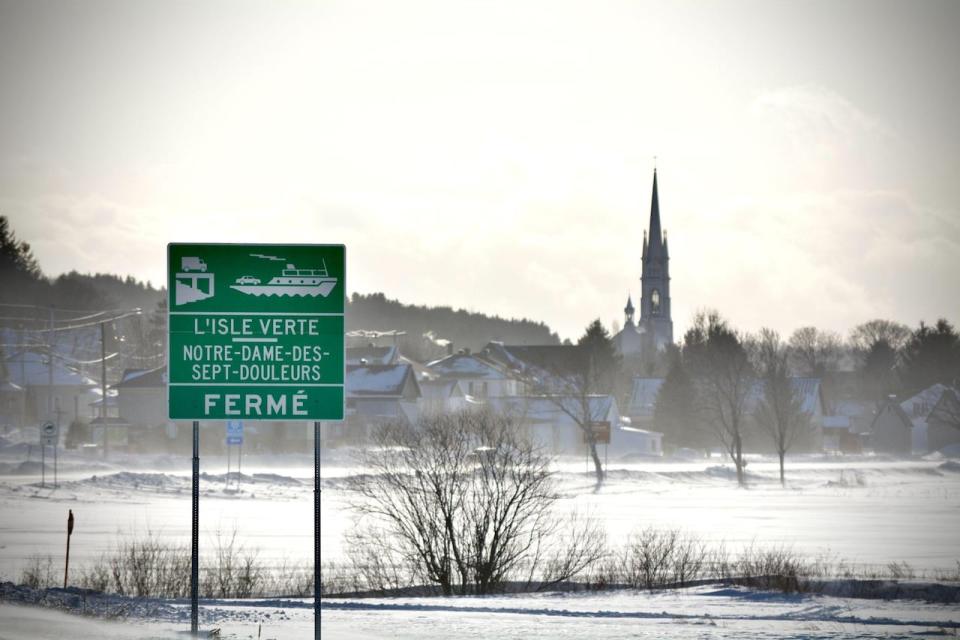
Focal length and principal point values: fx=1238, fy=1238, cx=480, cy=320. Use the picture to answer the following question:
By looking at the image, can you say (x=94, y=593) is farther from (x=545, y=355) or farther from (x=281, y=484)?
(x=545, y=355)

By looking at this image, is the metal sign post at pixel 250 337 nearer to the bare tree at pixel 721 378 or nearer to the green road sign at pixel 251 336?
the green road sign at pixel 251 336

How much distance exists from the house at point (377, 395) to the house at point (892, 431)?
148 feet

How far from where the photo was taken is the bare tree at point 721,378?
89938 mm

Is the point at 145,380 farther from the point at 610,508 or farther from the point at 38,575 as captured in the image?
the point at 38,575

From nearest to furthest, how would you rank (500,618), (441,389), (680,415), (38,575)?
(500,618)
(38,575)
(680,415)
(441,389)

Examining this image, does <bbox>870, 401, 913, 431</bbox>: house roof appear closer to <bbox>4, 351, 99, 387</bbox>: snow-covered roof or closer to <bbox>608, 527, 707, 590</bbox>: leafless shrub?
<bbox>4, 351, 99, 387</bbox>: snow-covered roof

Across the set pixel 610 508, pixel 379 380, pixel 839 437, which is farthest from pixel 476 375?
pixel 610 508

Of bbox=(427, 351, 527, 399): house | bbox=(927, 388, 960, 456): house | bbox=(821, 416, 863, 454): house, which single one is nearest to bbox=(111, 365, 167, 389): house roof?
bbox=(427, 351, 527, 399): house

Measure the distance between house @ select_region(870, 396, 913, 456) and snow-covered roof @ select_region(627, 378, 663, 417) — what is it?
971 inches

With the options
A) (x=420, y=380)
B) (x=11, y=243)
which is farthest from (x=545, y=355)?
(x=11, y=243)

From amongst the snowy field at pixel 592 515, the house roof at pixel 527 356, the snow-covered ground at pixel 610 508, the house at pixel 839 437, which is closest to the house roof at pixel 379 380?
the snowy field at pixel 592 515

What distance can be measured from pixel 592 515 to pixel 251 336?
105 feet

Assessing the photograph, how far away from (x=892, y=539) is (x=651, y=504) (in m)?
16.6

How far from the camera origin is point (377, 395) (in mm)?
104250
